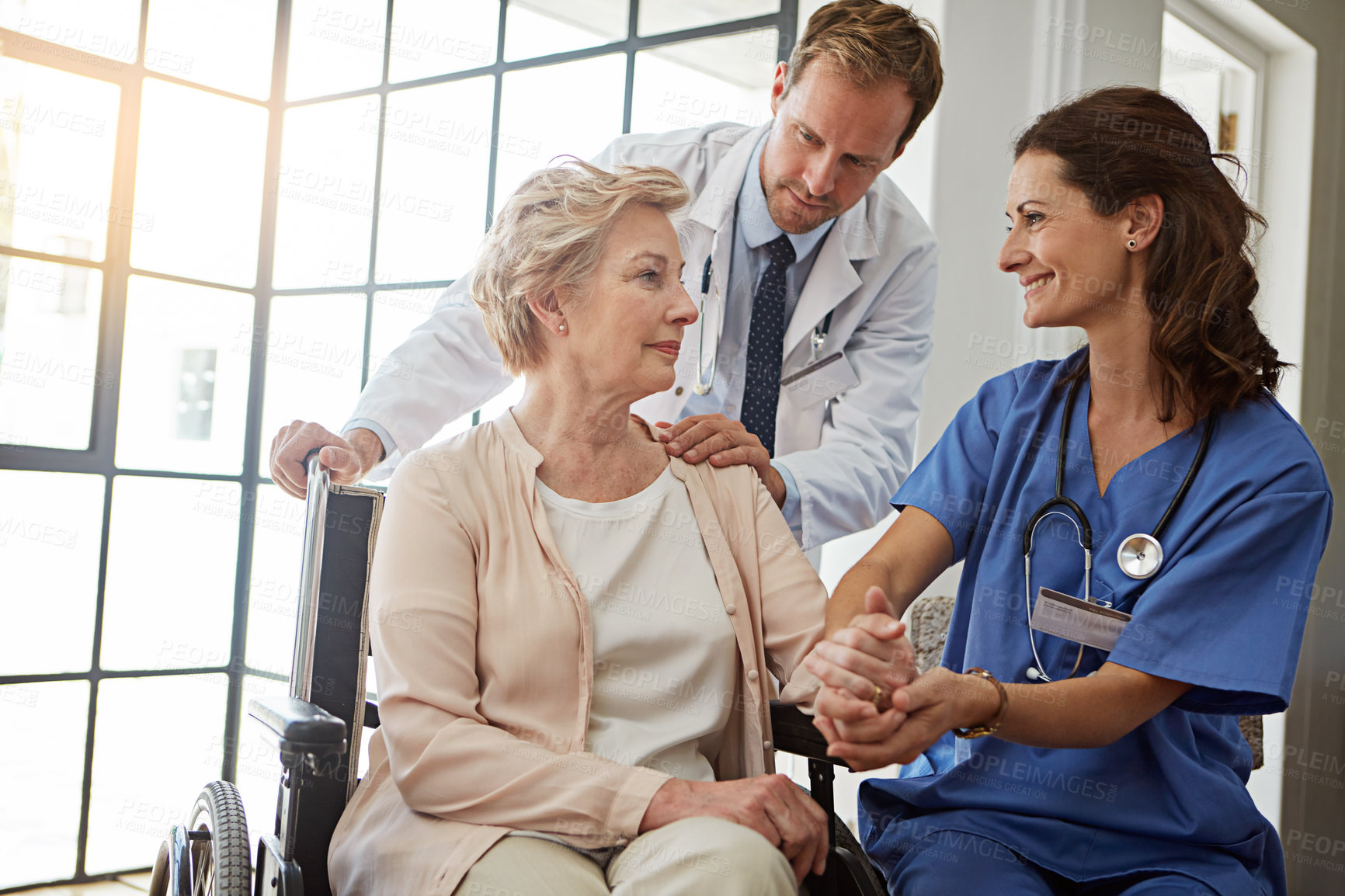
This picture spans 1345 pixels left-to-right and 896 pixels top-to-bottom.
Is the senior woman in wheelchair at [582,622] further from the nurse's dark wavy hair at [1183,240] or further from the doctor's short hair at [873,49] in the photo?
the nurse's dark wavy hair at [1183,240]

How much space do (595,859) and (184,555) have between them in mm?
2593

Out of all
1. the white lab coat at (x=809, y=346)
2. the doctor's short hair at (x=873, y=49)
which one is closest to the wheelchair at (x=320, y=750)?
the white lab coat at (x=809, y=346)

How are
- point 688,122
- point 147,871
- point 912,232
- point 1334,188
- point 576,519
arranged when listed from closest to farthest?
point 576,519 → point 912,232 → point 688,122 → point 147,871 → point 1334,188

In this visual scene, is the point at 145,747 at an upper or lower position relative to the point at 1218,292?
lower

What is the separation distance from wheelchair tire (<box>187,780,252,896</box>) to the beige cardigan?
0.37 ft

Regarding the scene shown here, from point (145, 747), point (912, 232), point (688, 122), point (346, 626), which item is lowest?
point (145, 747)

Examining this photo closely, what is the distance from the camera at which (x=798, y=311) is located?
2.04 metres

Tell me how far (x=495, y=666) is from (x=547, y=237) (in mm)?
629

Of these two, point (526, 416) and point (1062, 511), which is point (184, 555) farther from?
point (1062, 511)

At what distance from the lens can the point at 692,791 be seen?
126 centimetres

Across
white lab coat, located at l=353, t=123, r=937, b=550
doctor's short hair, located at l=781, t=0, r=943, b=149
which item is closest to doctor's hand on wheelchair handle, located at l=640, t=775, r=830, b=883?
white lab coat, located at l=353, t=123, r=937, b=550

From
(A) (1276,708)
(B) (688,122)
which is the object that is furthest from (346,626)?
(B) (688,122)

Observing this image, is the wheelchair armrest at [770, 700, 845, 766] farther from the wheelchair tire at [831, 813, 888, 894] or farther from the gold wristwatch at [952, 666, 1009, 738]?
the gold wristwatch at [952, 666, 1009, 738]

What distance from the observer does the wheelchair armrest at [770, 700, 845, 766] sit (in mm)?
1436
